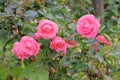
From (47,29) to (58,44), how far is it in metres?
0.10

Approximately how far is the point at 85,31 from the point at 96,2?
185cm

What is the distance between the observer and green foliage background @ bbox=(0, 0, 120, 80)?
7.08 feet

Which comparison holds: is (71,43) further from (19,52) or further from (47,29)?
(19,52)

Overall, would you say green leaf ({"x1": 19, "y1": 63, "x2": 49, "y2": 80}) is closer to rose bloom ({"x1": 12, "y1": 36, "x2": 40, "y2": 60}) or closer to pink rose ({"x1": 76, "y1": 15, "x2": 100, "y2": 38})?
rose bloom ({"x1": 12, "y1": 36, "x2": 40, "y2": 60})

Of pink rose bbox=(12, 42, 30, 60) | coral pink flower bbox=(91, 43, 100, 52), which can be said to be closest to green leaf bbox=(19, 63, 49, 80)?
pink rose bbox=(12, 42, 30, 60)

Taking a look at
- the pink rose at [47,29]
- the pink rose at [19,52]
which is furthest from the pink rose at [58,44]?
the pink rose at [19,52]

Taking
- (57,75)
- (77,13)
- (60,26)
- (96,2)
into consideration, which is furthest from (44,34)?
(77,13)

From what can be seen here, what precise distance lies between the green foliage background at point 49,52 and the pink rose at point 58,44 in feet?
0.18

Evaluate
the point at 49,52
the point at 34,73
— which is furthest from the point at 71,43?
the point at 34,73

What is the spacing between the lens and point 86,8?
15.0 ft

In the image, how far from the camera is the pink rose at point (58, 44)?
81.4 inches

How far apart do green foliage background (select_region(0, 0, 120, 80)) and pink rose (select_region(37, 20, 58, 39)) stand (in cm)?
8

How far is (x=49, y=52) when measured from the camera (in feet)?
7.11

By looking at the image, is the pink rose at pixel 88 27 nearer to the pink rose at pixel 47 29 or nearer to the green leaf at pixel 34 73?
the pink rose at pixel 47 29
